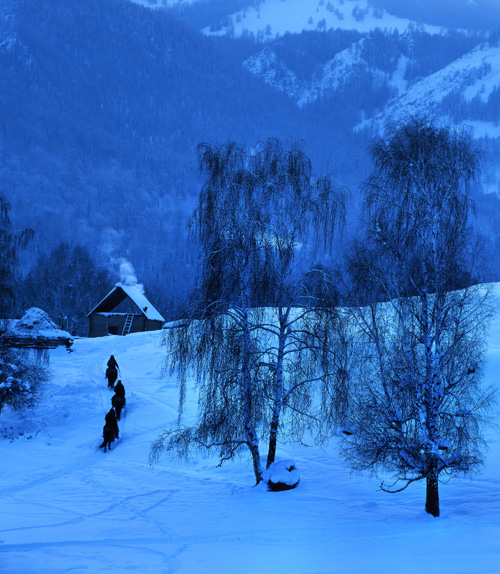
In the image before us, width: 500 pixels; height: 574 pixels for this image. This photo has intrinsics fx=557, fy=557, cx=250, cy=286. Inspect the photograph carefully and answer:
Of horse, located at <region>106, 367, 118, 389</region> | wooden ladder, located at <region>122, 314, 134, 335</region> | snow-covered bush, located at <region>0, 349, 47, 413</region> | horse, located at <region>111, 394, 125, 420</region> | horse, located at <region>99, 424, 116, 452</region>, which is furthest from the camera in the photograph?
wooden ladder, located at <region>122, 314, 134, 335</region>

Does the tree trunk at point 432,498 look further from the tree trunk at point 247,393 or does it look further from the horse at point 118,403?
the horse at point 118,403

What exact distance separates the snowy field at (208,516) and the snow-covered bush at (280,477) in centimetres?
27

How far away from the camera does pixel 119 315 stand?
1972 inches

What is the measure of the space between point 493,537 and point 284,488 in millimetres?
6034

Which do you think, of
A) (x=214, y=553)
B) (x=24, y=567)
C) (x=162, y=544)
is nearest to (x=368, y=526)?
(x=214, y=553)

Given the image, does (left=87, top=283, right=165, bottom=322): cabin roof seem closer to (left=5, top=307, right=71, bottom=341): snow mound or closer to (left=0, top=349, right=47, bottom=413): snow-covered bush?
(left=5, top=307, right=71, bottom=341): snow mound

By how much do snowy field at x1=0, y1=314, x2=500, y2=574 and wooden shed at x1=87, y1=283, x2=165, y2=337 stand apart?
1081 inches

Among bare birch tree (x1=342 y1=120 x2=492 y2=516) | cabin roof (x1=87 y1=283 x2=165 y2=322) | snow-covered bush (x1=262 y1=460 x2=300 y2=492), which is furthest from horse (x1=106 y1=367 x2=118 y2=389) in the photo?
cabin roof (x1=87 y1=283 x2=165 y2=322)

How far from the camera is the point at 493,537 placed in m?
9.41

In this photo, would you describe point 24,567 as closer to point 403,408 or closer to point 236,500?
point 236,500

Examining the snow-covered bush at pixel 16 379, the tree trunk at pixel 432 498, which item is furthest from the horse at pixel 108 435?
the tree trunk at pixel 432 498

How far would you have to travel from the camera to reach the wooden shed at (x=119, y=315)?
1964 inches

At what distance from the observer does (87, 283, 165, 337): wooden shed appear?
4988 cm

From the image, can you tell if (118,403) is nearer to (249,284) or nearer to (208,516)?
(208,516)
